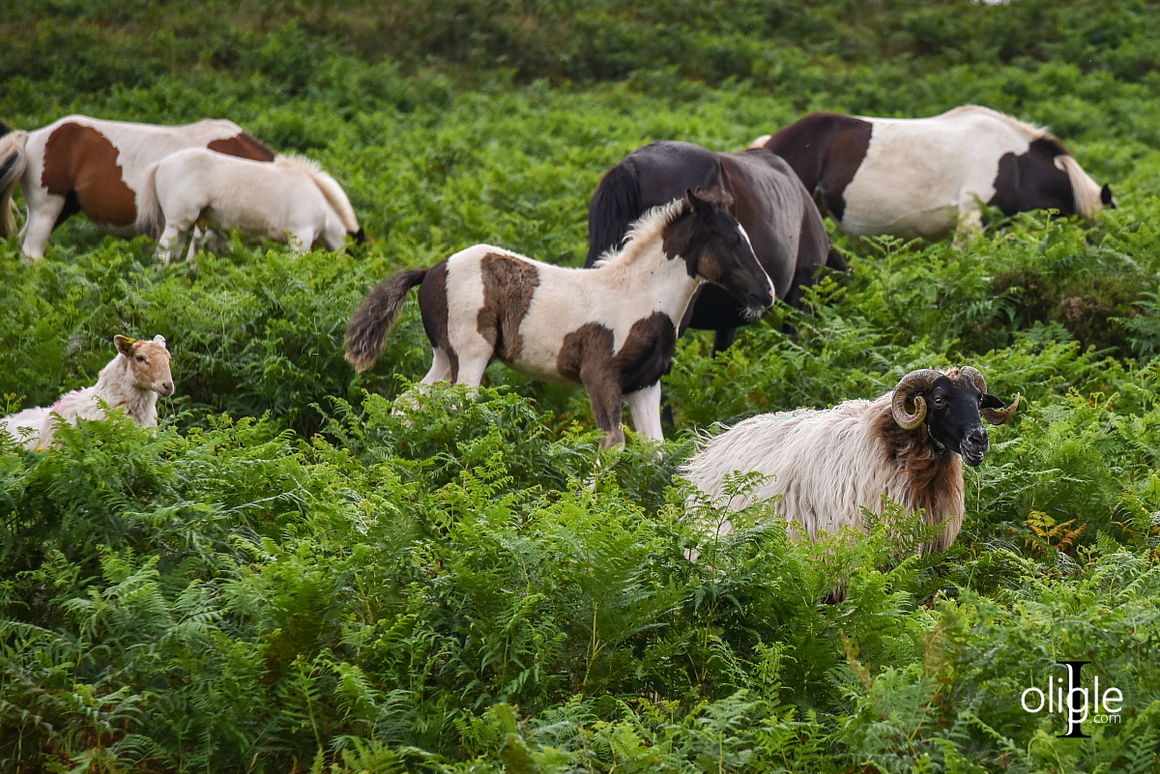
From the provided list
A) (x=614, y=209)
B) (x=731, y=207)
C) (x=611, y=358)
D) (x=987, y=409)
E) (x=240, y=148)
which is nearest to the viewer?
(x=987, y=409)

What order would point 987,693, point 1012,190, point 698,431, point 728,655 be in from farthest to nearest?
point 1012,190 → point 698,431 → point 728,655 → point 987,693

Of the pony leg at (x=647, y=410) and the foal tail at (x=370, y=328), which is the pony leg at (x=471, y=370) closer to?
the foal tail at (x=370, y=328)

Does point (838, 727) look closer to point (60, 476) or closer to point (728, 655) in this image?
point (728, 655)

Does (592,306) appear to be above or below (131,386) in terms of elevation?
above

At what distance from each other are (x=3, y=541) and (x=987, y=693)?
13.8 feet

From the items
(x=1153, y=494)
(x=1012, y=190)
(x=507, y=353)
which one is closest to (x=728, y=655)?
(x=1153, y=494)

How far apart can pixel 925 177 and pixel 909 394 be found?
743cm

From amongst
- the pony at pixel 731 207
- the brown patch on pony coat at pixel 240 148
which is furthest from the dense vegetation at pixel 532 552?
the brown patch on pony coat at pixel 240 148

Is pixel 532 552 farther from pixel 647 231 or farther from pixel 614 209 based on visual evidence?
pixel 614 209

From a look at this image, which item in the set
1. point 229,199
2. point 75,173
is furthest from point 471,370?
point 75,173

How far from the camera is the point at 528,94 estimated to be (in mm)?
24906

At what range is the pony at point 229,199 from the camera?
1284 centimetres

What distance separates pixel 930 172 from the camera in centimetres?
1368

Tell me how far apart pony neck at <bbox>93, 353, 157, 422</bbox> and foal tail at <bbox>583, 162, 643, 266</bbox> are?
3.44 meters
